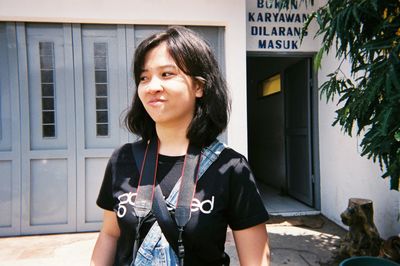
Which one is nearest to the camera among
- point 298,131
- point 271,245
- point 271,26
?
point 271,245

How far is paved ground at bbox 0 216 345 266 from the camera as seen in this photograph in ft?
10.2

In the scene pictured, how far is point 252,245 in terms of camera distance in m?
1.03

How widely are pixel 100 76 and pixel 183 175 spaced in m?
3.21

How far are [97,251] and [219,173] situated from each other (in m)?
0.58

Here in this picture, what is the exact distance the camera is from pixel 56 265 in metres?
3.04

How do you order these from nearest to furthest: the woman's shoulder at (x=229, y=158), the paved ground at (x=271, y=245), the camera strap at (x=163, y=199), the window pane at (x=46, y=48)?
1. the camera strap at (x=163, y=199)
2. the woman's shoulder at (x=229, y=158)
3. the paved ground at (x=271, y=245)
4. the window pane at (x=46, y=48)

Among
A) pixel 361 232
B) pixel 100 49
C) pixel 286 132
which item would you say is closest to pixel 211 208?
pixel 361 232

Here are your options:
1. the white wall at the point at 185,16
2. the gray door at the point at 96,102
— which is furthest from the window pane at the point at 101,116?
the white wall at the point at 185,16

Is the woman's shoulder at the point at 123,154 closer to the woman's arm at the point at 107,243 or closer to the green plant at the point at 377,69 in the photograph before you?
the woman's arm at the point at 107,243

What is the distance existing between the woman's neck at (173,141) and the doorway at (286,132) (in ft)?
11.4

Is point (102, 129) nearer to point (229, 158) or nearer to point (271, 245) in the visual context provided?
point (271, 245)

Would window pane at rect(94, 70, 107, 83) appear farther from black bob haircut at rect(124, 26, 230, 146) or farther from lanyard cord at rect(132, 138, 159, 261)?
lanyard cord at rect(132, 138, 159, 261)

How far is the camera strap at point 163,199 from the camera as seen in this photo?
939 millimetres

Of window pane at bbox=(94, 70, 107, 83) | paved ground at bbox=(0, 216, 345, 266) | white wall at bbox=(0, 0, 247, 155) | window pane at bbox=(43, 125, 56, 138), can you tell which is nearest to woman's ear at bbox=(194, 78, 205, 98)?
paved ground at bbox=(0, 216, 345, 266)
